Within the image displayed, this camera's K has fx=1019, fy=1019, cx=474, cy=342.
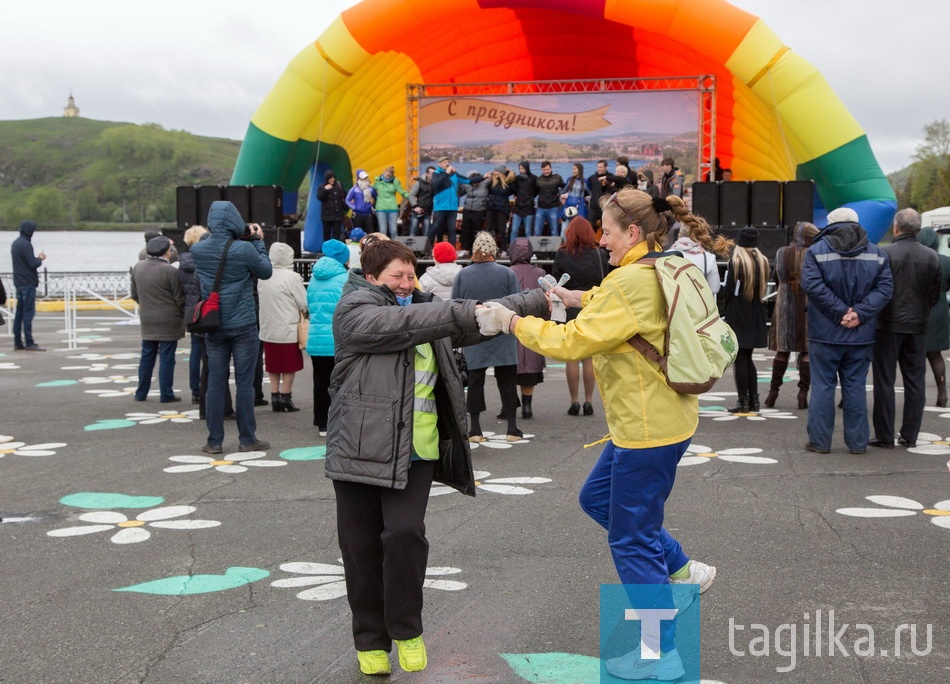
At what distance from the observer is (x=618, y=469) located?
343cm

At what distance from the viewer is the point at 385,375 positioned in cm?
345

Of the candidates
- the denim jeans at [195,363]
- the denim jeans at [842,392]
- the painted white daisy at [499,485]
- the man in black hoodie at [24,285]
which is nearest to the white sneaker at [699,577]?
the painted white daisy at [499,485]

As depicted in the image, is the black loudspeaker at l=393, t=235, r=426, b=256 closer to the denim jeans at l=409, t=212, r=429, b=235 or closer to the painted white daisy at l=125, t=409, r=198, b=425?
the denim jeans at l=409, t=212, r=429, b=235

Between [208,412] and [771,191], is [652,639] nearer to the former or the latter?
[208,412]

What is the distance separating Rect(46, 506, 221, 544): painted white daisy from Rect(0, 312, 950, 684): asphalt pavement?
2 centimetres

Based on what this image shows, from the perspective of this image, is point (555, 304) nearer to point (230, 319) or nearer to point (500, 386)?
point (230, 319)

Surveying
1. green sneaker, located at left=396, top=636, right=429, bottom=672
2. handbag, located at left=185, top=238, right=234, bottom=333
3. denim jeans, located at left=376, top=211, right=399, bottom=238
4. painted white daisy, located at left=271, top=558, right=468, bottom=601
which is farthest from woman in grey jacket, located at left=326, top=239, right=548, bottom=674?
denim jeans, located at left=376, top=211, right=399, bottom=238

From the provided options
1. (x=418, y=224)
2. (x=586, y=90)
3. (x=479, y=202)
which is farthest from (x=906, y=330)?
(x=586, y=90)

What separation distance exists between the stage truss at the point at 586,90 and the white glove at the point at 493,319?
52.9 feet

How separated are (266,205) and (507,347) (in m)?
12.0

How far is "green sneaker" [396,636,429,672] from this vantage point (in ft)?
11.2

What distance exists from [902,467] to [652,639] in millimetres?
3937

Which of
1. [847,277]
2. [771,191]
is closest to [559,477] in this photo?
A: [847,277]

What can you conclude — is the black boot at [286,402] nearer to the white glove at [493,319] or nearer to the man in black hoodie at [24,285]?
the white glove at [493,319]
